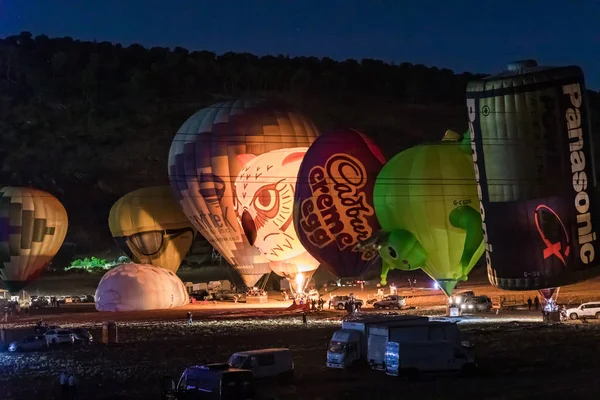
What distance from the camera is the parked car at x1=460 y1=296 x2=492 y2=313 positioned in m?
29.8

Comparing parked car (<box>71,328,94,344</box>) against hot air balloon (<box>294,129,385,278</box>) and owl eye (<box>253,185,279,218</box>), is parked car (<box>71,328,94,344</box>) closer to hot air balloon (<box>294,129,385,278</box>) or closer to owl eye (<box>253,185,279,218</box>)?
hot air balloon (<box>294,129,385,278</box>)

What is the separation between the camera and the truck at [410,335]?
16.6 m

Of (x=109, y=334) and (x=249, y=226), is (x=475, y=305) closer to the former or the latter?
(x=249, y=226)

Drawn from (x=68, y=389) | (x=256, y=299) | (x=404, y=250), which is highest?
(x=404, y=250)

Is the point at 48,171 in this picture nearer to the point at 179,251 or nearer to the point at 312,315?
the point at 179,251

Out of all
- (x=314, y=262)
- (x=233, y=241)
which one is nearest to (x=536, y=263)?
(x=314, y=262)

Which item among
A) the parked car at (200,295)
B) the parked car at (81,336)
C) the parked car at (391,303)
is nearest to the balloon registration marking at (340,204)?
the parked car at (391,303)

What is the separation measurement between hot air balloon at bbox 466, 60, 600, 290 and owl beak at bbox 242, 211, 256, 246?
15366 millimetres

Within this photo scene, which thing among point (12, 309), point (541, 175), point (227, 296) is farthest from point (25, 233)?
point (541, 175)

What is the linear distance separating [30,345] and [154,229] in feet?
69.5

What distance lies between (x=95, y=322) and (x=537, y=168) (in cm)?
1653

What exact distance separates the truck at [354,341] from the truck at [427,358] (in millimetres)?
1006

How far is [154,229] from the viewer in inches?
1743

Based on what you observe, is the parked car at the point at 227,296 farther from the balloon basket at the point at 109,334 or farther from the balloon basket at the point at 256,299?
the balloon basket at the point at 109,334
